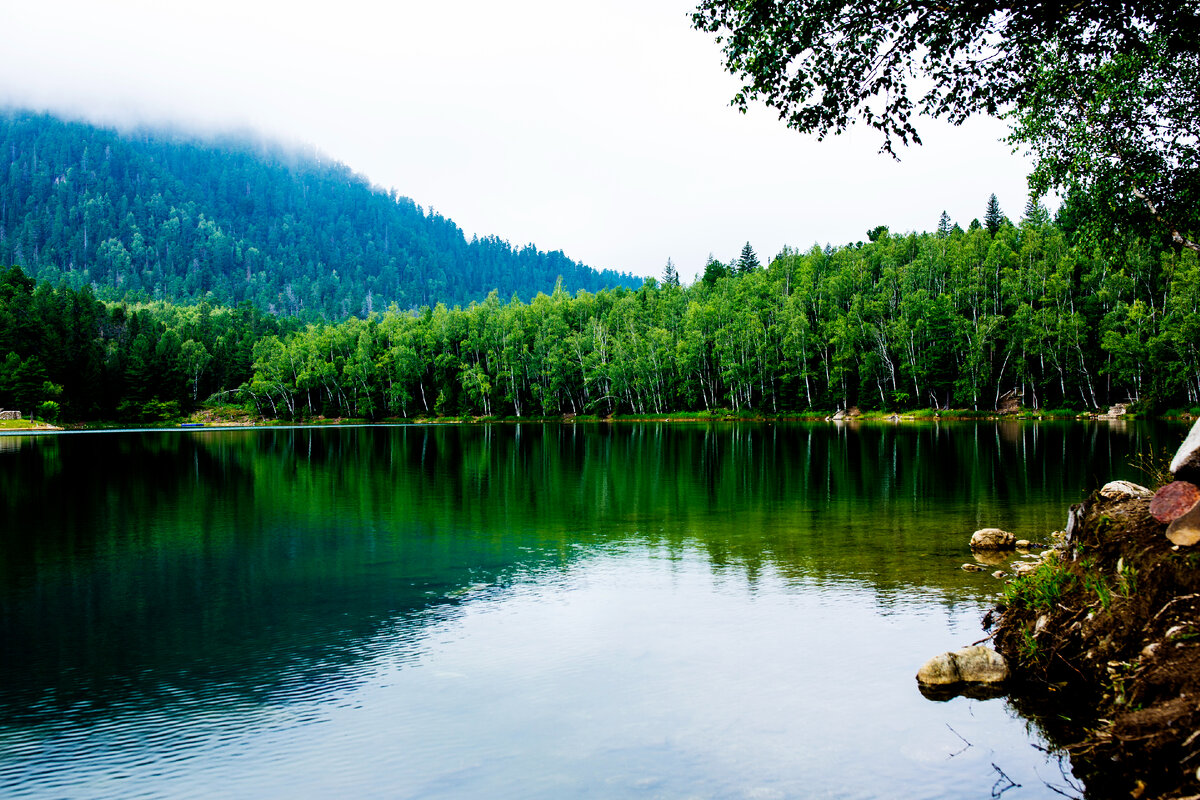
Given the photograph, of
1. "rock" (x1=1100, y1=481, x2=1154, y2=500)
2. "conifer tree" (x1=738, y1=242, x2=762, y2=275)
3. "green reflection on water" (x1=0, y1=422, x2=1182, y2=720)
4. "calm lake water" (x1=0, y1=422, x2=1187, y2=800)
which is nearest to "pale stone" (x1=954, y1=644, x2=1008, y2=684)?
"calm lake water" (x1=0, y1=422, x2=1187, y2=800)

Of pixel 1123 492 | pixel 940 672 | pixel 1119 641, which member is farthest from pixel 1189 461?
pixel 940 672

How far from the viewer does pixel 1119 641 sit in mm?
10258

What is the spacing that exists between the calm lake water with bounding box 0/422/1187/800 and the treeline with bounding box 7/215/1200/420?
7505 centimetres

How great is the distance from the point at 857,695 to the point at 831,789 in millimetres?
2703

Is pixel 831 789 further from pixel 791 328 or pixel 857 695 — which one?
pixel 791 328

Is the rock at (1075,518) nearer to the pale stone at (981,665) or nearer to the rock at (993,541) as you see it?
the pale stone at (981,665)

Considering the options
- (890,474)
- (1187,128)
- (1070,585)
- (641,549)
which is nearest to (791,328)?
(890,474)

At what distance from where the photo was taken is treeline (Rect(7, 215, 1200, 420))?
9281cm

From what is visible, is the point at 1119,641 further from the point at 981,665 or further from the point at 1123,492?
the point at 1123,492

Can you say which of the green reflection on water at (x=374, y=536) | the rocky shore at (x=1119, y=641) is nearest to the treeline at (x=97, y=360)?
the green reflection on water at (x=374, y=536)

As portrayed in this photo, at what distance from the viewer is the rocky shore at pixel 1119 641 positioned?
27.0 feet

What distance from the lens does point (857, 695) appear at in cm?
1125

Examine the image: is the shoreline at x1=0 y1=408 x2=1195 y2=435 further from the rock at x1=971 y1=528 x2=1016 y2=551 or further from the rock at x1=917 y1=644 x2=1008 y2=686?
the rock at x1=917 y1=644 x2=1008 y2=686

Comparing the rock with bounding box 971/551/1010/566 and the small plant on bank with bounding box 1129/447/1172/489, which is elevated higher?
the small plant on bank with bounding box 1129/447/1172/489
